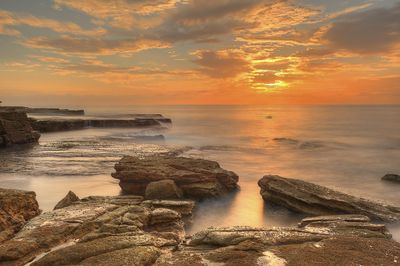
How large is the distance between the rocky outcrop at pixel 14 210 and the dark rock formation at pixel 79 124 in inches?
1634

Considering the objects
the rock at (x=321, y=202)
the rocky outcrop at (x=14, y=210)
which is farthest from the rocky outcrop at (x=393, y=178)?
the rocky outcrop at (x=14, y=210)

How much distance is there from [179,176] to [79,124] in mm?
46676

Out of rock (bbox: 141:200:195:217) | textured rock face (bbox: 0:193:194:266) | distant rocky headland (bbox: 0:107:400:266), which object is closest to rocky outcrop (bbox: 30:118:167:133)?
distant rocky headland (bbox: 0:107:400:266)

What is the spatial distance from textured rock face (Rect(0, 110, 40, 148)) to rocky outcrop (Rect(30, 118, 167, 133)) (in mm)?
13522

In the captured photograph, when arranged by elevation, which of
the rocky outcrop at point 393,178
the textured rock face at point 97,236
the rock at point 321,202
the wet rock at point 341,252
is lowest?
the rocky outcrop at point 393,178

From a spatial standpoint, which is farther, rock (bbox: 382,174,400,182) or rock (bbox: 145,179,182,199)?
rock (bbox: 382,174,400,182)

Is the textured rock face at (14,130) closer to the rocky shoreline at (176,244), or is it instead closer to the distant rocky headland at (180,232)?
the distant rocky headland at (180,232)

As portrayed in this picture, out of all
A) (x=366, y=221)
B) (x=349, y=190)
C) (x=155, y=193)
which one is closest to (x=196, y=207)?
(x=155, y=193)

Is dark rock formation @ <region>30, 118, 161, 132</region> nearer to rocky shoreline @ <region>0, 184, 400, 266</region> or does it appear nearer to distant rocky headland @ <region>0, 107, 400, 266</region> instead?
distant rocky headland @ <region>0, 107, 400, 266</region>

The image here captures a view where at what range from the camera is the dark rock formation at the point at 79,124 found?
167 ft

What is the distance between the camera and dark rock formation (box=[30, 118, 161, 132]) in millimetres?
50938

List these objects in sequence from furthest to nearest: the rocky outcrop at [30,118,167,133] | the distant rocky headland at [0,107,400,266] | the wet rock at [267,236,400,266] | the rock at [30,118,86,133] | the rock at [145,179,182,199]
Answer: the rocky outcrop at [30,118,167,133] < the rock at [30,118,86,133] < the rock at [145,179,182,199] < the distant rocky headland at [0,107,400,266] < the wet rock at [267,236,400,266]

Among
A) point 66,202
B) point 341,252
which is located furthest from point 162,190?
point 341,252

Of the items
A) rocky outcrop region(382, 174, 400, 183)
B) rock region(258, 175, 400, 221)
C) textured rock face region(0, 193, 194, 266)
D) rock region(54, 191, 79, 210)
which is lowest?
rocky outcrop region(382, 174, 400, 183)
